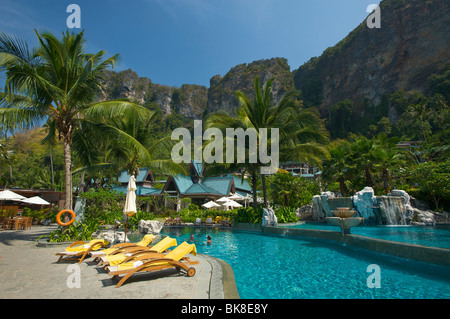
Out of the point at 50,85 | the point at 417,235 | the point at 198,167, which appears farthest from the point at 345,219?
the point at 198,167

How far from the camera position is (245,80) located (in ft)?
306

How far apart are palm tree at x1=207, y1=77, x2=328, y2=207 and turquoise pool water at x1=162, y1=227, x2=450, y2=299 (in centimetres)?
657

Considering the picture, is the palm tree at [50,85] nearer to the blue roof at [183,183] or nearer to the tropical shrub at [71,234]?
the tropical shrub at [71,234]

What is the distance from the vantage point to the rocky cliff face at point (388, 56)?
6259 centimetres

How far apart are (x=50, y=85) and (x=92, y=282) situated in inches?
266

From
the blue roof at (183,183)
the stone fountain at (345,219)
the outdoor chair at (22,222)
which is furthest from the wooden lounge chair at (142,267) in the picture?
the blue roof at (183,183)

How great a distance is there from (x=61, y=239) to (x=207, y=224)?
34.1ft

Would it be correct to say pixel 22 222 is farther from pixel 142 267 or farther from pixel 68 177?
pixel 142 267

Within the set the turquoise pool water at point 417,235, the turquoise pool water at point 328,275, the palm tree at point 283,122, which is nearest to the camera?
the turquoise pool water at point 328,275

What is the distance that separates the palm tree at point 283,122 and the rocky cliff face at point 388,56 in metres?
63.4

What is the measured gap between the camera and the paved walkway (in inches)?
150

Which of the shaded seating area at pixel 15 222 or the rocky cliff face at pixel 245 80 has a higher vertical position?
the rocky cliff face at pixel 245 80

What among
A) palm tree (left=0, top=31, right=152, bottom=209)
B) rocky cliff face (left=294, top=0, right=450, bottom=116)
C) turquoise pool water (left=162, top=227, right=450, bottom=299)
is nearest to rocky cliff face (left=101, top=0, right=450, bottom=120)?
rocky cliff face (left=294, top=0, right=450, bottom=116)

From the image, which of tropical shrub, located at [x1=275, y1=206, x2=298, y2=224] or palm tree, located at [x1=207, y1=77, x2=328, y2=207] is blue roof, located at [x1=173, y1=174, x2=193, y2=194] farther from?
tropical shrub, located at [x1=275, y1=206, x2=298, y2=224]
